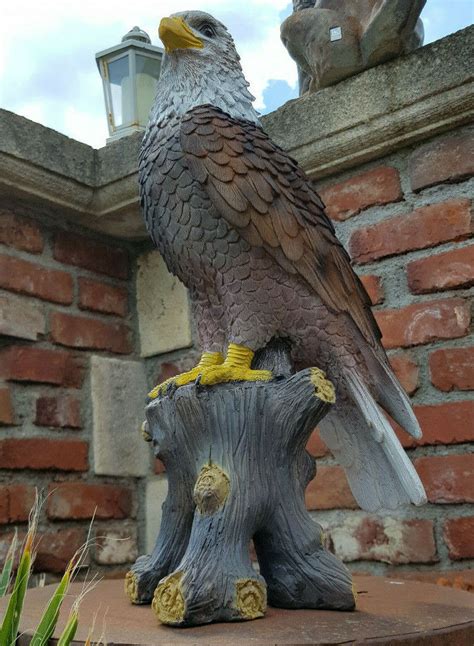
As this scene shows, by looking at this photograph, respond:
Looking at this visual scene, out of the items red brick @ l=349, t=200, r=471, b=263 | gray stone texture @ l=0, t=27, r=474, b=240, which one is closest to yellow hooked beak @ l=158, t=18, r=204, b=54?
gray stone texture @ l=0, t=27, r=474, b=240

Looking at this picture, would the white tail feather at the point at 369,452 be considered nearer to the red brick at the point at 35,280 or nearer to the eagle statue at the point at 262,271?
the eagle statue at the point at 262,271

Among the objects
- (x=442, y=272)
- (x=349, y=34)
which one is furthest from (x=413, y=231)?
(x=349, y=34)

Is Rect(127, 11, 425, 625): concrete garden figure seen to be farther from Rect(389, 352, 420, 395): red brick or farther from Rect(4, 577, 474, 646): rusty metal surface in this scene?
Rect(389, 352, 420, 395): red brick

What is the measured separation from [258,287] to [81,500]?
0.79 m

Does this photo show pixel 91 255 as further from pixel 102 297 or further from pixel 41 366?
pixel 41 366

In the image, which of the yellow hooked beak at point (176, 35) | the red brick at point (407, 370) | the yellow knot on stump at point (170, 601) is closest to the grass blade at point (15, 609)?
the yellow knot on stump at point (170, 601)

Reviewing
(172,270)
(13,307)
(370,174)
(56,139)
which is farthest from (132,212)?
(172,270)

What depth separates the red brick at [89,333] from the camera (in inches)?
57.1

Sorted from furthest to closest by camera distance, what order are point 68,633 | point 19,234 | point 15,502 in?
point 19,234 < point 15,502 < point 68,633

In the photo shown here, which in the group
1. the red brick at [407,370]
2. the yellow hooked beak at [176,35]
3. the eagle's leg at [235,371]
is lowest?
the eagle's leg at [235,371]

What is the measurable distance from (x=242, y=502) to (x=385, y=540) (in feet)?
1.75

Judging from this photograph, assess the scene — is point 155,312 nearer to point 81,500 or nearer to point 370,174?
point 81,500

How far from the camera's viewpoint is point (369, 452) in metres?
0.86

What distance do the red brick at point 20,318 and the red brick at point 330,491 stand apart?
0.62 metres
